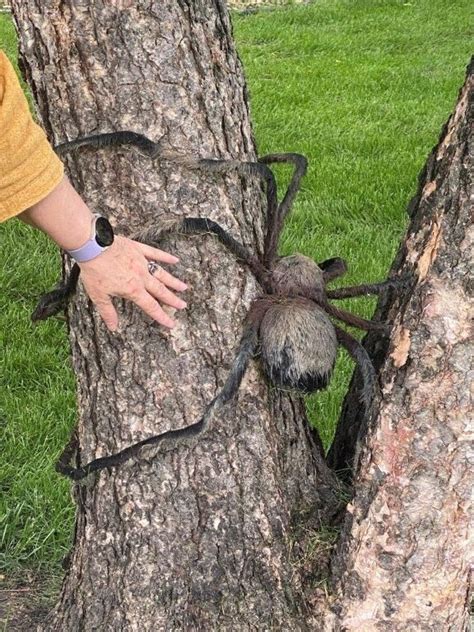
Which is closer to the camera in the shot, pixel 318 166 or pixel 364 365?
pixel 364 365

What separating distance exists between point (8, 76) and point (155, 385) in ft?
1.95

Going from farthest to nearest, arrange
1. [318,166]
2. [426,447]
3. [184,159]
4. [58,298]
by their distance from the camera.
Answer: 1. [318,166]
2. [58,298]
3. [184,159]
4. [426,447]

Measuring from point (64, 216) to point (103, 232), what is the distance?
0.25 ft

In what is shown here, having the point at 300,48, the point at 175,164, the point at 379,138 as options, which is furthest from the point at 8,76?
the point at 300,48

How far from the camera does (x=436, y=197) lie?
1.56 metres

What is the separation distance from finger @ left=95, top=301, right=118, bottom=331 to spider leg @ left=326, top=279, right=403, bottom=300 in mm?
407

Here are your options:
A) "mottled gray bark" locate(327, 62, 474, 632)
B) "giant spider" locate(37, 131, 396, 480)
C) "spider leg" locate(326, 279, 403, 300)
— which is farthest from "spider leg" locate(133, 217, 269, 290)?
"mottled gray bark" locate(327, 62, 474, 632)

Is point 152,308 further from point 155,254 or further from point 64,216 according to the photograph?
point 64,216

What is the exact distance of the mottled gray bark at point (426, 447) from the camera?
146 centimetres

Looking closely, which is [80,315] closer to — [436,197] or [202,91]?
[202,91]

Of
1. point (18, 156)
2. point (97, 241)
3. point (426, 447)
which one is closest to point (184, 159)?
point (97, 241)

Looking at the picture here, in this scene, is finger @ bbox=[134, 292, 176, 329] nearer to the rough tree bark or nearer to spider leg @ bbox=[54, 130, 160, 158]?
the rough tree bark

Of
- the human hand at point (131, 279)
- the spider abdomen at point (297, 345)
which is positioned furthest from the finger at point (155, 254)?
the spider abdomen at point (297, 345)

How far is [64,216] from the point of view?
4.87 feet
